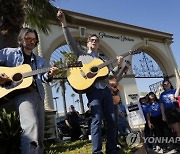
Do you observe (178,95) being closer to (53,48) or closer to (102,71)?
(102,71)

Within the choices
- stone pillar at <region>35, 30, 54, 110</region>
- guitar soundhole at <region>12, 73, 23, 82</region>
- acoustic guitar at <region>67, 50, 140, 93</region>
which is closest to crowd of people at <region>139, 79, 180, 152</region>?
acoustic guitar at <region>67, 50, 140, 93</region>

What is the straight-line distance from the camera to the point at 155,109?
6.85 meters

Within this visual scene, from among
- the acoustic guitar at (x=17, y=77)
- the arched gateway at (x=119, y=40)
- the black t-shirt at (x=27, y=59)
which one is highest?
the arched gateway at (x=119, y=40)

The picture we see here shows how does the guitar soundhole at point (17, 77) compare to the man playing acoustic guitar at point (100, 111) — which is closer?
the guitar soundhole at point (17, 77)

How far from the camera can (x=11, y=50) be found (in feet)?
9.32

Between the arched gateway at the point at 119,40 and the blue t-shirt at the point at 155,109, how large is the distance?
7444mm

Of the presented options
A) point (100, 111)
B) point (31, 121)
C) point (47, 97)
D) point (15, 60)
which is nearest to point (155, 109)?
point (100, 111)

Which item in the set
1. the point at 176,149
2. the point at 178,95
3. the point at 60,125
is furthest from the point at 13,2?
the point at 60,125

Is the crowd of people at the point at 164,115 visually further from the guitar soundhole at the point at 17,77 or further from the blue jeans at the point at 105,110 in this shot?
the guitar soundhole at the point at 17,77

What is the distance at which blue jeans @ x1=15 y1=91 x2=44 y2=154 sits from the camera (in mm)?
2314

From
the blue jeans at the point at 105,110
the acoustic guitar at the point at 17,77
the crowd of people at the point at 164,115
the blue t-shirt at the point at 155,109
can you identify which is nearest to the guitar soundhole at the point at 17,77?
the acoustic guitar at the point at 17,77

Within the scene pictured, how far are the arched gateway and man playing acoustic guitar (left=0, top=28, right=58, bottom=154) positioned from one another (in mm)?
10386

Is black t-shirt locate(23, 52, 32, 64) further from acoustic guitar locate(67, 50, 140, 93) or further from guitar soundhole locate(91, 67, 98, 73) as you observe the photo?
guitar soundhole locate(91, 67, 98, 73)

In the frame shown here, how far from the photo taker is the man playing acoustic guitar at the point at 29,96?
2342 mm
